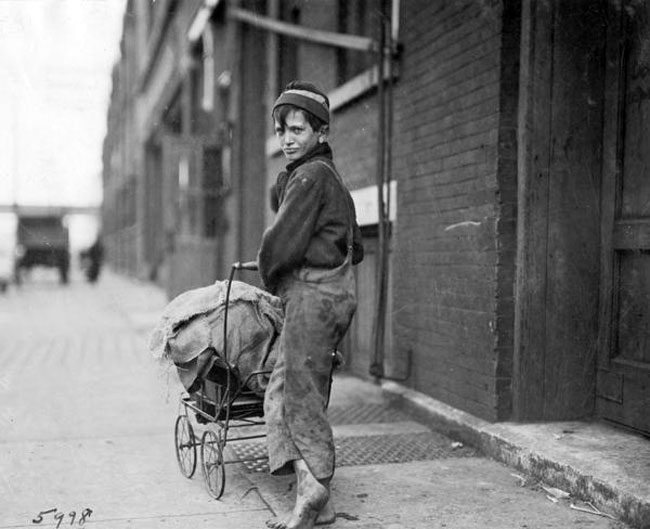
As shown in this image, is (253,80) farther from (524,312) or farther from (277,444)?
(277,444)

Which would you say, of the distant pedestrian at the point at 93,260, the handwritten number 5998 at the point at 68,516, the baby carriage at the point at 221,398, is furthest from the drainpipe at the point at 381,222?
the distant pedestrian at the point at 93,260

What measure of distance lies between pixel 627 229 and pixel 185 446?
9.48 ft

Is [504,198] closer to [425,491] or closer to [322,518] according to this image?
[425,491]

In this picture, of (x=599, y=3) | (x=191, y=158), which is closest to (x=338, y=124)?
(x=599, y=3)

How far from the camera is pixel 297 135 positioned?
3736 millimetres

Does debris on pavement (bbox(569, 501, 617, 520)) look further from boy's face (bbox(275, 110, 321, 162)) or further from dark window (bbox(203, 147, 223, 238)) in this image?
dark window (bbox(203, 147, 223, 238))

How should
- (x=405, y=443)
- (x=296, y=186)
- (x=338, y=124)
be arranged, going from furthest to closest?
(x=338, y=124) → (x=405, y=443) → (x=296, y=186)

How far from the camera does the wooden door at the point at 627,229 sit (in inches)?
177

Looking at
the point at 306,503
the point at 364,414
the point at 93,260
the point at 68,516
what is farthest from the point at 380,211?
the point at 93,260

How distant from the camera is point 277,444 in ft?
12.1

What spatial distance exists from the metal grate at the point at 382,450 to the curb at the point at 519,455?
12 cm

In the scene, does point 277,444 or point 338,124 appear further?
point 338,124

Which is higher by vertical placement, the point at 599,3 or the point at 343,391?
the point at 599,3

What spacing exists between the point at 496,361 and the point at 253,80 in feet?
26.4
